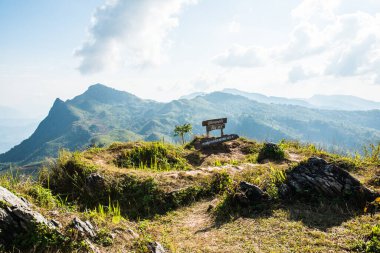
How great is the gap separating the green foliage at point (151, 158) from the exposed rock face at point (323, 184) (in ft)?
23.9

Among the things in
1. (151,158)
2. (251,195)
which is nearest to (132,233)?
(251,195)

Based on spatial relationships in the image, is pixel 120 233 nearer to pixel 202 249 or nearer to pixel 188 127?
pixel 202 249

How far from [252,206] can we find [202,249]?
341cm

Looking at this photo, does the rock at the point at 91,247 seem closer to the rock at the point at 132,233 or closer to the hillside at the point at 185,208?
the hillside at the point at 185,208

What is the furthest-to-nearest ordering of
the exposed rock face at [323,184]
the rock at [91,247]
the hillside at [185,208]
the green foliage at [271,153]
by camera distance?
1. the green foliage at [271,153]
2. the exposed rock face at [323,184]
3. the hillside at [185,208]
4. the rock at [91,247]

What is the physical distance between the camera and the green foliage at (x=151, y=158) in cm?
1725

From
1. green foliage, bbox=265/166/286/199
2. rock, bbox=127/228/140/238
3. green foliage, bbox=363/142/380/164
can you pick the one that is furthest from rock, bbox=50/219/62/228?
green foliage, bbox=363/142/380/164

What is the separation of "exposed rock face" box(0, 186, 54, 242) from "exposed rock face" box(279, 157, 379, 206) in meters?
8.79

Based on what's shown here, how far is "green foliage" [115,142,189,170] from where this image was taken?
1725 centimetres

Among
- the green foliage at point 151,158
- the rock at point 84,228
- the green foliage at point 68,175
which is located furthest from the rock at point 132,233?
the green foliage at point 151,158

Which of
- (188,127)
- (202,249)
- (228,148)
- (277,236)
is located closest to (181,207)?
(202,249)

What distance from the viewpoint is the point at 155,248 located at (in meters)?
8.52

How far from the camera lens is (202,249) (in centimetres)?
893

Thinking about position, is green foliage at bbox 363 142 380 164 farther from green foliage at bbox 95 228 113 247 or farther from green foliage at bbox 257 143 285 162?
green foliage at bbox 95 228 113 247
